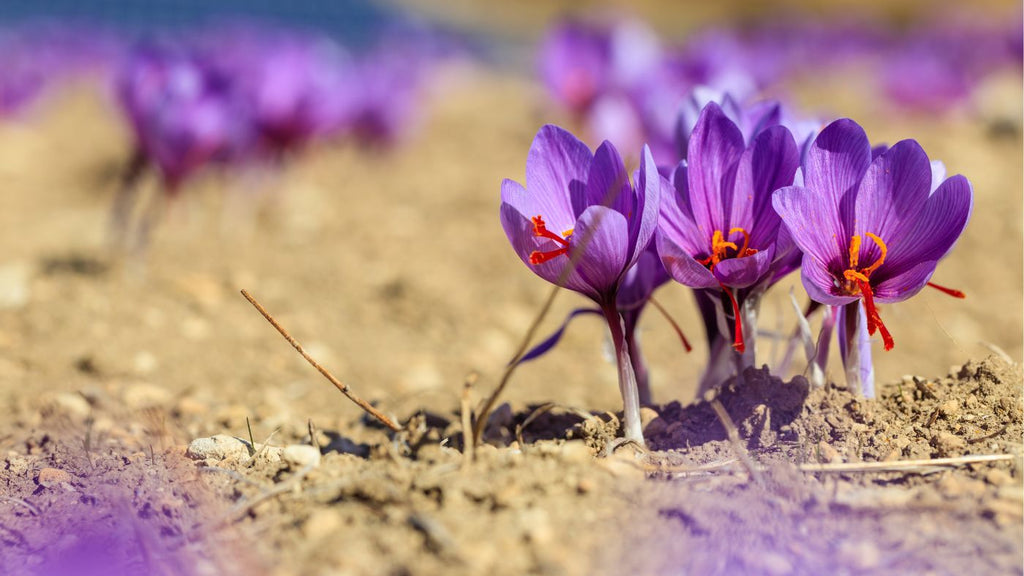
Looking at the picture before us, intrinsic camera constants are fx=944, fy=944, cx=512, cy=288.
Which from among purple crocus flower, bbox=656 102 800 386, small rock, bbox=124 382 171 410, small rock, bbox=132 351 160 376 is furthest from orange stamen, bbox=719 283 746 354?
small rock, bbox=132 351 160 376

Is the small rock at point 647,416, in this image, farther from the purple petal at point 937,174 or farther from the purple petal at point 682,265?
the purple petal at point 937,174

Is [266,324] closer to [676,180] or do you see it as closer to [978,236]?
[676,180]

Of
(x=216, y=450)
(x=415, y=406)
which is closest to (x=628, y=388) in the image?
(x=216, y=450)

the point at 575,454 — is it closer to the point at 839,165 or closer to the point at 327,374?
the point at 327,374

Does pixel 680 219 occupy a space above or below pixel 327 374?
above

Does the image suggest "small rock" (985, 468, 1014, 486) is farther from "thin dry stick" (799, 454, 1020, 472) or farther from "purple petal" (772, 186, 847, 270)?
"purple petal" (772, 186, 847, 270)

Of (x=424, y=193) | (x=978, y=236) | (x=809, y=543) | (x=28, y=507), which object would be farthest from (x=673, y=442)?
(x=424, y=193)

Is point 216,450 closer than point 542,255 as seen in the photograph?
No
